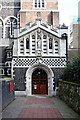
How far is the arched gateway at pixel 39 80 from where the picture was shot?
24828mm

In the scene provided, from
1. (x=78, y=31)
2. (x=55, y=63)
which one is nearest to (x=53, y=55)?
(x=55, y=63)

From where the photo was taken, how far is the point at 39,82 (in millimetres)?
25547

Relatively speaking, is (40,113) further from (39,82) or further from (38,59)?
(39,82)

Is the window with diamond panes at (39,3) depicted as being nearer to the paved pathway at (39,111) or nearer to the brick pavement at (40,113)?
the paved pathway at (39,111)

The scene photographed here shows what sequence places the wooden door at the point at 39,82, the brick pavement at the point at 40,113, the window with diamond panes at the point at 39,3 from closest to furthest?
the brick pavement at the point at 40,113, the wooden door at the point at 39,82, the window with diamond panes at the point at 39,3

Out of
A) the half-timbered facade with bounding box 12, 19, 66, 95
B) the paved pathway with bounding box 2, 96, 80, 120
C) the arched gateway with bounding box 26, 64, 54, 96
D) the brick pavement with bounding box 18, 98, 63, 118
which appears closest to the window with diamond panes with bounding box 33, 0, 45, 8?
the half-timbered facade with bounding box 12, 19, 66, 95

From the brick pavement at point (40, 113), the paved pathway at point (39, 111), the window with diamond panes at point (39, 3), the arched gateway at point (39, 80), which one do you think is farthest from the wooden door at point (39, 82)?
the window with diamond panes at point (39, 3)

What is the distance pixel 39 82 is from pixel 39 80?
21cm

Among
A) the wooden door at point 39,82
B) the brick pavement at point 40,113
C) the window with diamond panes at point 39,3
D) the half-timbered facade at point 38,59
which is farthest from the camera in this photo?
the window with diamond panes at point 39,3

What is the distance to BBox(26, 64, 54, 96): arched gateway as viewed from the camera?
977 inches

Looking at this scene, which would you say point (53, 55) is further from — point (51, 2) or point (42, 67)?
point (51, 2)

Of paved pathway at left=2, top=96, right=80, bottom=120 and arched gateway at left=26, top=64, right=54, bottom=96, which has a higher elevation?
arched gateway at left=26, top=64, right=54, bottom=96

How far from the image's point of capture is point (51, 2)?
117ft

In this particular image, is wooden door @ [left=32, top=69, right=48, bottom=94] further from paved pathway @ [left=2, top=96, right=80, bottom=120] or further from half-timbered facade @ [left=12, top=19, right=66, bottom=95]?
paved pathway @ [left=2, top=96, right=80, bottom=120]
